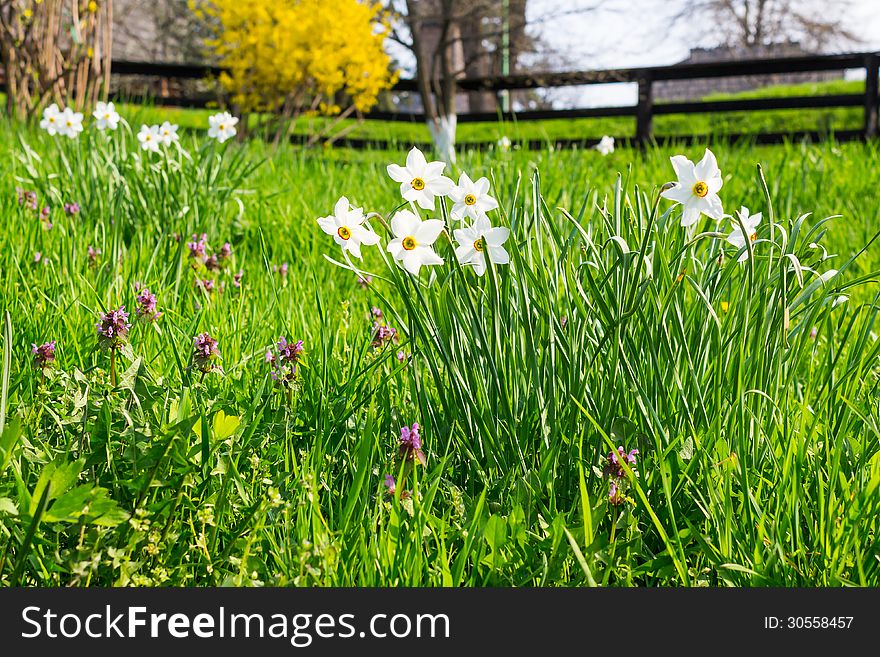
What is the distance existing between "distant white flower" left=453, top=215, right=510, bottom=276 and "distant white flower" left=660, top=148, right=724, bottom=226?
0.89 ft

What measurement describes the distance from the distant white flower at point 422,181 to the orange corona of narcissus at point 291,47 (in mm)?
7387

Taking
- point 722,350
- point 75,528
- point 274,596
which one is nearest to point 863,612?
point 722,350

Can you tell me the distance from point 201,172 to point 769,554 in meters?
2.91

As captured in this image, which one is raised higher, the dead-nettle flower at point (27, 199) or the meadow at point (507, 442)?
the dead-nettle flower at point (27, 199)

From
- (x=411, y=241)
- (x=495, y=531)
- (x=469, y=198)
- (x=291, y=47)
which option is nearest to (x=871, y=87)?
(x=291, y=47)

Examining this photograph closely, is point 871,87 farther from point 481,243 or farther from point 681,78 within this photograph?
point 481,243

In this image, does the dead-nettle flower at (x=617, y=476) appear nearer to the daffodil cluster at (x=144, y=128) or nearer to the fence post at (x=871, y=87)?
the daffodil cluster at (x=144, y=128)

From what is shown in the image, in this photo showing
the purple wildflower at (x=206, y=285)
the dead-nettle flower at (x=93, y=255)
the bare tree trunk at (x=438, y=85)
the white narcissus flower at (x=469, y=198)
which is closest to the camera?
the white narcissus flower at (x=469, y=198)

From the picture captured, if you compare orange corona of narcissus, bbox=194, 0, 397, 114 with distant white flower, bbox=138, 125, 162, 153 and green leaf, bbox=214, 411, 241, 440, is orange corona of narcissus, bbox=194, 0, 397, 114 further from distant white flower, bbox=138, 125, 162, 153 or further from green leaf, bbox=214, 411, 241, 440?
green leaf, bbox=214, 411, 241, 440

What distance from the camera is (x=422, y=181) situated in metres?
1.38

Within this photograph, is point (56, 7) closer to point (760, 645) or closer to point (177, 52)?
point (760, 645)

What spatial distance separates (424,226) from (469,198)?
0.13 metres

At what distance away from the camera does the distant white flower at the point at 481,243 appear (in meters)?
1.31

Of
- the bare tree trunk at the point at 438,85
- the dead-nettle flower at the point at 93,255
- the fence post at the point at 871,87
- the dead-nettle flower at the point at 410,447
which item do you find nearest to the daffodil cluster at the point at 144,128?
the dead-nettle flower at the point at 93,255
